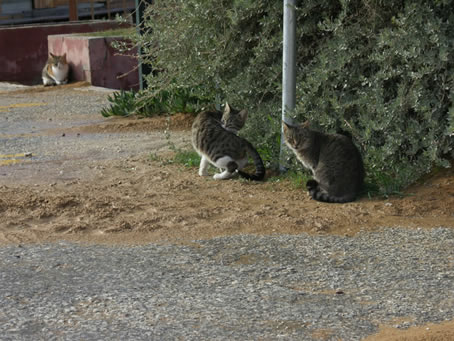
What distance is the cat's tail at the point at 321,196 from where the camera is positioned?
23.5ft

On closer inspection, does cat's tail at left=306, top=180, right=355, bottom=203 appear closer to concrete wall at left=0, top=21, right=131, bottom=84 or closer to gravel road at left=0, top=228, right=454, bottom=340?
gravel road at left=0, top=228, right=454, bottom=340

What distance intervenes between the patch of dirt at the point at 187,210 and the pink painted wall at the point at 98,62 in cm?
924

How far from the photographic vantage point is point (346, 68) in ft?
25.0

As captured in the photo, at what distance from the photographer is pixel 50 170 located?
8.88 m

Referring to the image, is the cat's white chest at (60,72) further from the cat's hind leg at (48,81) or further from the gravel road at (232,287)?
the gravel road at (232,287)

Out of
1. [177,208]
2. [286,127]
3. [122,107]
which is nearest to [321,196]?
[286,127]

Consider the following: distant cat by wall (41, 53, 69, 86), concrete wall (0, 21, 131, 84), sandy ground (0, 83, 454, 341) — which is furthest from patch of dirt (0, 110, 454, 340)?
concrete wall (0, 21, 131, 84)

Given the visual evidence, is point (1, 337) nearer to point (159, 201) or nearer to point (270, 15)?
point (159, 201)

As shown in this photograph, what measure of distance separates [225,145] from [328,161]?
4.33 feet

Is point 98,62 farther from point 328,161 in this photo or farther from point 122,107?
point 328,161

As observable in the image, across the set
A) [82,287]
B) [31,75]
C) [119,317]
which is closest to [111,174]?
[82,287]

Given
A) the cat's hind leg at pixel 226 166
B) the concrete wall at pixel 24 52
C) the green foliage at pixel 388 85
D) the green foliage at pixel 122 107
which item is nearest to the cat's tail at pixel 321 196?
the green foliage at pixel 388 85

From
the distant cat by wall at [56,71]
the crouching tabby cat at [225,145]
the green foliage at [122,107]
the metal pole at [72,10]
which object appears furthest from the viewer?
the metal pole at [72,10]

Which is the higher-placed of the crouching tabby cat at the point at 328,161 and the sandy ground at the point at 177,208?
the crouching tabby cat at the point at 328,161
